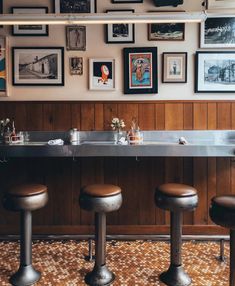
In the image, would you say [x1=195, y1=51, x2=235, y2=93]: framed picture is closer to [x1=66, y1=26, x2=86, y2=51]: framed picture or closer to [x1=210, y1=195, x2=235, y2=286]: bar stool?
[x1=66, y1=26, x2=86, y2=51]: framed picture

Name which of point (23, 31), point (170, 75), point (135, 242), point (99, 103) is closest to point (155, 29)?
point (170, 75)

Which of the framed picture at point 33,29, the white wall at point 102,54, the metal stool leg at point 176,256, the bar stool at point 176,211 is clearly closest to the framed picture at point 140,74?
the white wall at point 102,54

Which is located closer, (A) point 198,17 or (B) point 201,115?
(A) point 198,17

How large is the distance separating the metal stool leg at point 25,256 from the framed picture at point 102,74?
5.90 feet

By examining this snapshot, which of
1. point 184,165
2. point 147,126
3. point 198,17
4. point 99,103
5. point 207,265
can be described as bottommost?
point 207,265

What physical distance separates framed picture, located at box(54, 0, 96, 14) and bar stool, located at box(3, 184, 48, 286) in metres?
2.22

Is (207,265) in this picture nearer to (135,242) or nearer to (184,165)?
(135,242)

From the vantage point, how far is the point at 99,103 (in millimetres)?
4199

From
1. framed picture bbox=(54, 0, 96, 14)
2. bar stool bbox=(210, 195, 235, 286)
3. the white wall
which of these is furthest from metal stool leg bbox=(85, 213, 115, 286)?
framed picture bbox=(54, 0, 96, 14)

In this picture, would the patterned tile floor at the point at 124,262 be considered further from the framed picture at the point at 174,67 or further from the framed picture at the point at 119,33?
the framed picture at the point at 119,33

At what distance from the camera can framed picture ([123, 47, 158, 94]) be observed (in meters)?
4.18

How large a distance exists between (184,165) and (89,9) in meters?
2.19

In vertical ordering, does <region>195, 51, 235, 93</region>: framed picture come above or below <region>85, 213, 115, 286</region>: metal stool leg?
above

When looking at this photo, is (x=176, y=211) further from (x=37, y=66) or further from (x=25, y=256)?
(x=37, y=66)
